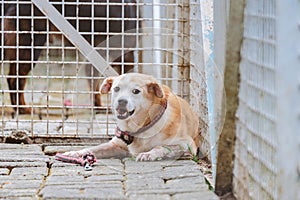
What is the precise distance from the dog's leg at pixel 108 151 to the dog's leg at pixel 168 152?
22 centimetres

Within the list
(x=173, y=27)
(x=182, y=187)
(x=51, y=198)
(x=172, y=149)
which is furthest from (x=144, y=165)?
(x=173, y=27)

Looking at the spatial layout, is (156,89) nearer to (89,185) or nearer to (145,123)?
(145,123)

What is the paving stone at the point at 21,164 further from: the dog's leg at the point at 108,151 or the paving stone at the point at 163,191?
the paving stone at the point at 163,191

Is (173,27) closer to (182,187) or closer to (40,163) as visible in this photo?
(40,163)

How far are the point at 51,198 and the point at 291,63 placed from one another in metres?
1.39

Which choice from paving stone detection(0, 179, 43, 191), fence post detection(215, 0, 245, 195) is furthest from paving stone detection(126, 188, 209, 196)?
paving stone detection(0, 179, 43, 191)

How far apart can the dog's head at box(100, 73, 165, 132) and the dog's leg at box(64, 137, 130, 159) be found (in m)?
0.14

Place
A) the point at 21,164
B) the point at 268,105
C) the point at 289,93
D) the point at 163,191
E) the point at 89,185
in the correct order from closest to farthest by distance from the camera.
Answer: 1. the point at 289,93
2. the point at 268,105
3. the point at 163,191
4. the point at 89,185
5. the point at 21,164

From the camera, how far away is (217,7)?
12.9 feet

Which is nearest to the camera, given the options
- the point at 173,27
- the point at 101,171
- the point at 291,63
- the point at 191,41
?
the point at 291,63

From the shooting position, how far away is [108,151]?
15.1 feet

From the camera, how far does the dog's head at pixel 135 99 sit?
4.41m

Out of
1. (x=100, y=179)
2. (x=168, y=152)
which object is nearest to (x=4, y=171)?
(x=100, y=179)

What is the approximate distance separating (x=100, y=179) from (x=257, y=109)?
3.38ft
